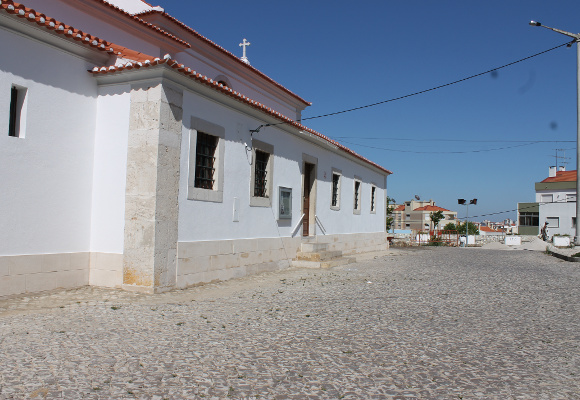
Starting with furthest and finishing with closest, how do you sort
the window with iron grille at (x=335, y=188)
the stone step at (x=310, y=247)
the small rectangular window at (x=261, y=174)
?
the window with iron grille at (x=335, y=188) < the stone step at (x=310, y=247) < the small rectangular window at (x=261, y=174)

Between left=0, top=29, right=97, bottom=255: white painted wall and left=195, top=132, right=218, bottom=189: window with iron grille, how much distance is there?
1.78 m

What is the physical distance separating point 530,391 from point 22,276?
20.6 feet

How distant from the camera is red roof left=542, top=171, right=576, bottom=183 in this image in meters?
52.1

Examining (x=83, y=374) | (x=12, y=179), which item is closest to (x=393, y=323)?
(x=83, y=374)

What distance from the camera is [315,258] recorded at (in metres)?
12.0

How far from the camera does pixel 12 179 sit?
20.9 feet

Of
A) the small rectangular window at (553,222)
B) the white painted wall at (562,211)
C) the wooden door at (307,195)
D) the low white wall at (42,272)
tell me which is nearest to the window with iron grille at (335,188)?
the wooden door at (307,195)

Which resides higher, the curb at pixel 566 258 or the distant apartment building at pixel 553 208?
the distant apartment building at pixel 553 208

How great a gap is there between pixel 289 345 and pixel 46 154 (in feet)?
15.7

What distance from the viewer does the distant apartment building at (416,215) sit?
90.3 m

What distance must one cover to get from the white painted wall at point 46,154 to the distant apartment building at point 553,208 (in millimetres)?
47732

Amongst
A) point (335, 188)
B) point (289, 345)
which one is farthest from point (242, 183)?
point (335, 188)

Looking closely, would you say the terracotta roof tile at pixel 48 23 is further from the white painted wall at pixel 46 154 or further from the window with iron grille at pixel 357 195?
the window with iron grille at pixel 357 195

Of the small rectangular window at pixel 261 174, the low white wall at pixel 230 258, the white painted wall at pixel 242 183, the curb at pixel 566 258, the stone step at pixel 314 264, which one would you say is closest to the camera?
the low white wall at pixel 230 258
